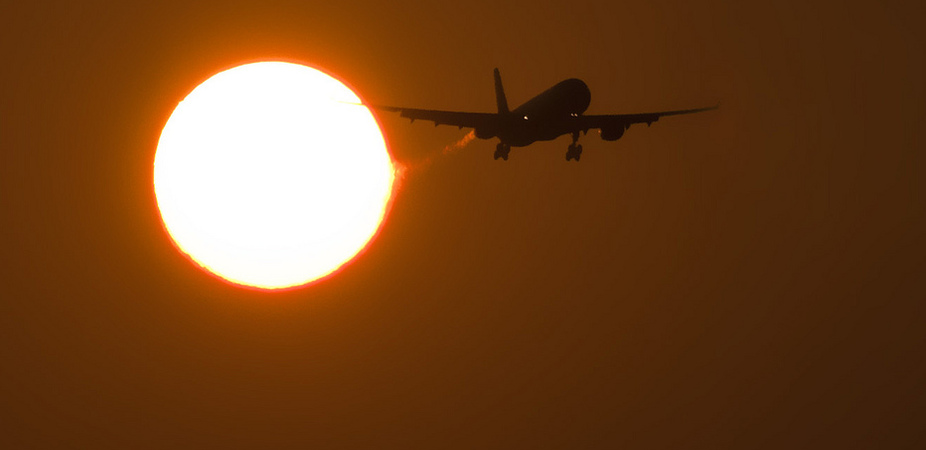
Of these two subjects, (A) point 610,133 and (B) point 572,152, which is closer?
(B) point 572,152

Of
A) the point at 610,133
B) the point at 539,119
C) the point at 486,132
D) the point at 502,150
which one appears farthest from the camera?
the point at 610,133

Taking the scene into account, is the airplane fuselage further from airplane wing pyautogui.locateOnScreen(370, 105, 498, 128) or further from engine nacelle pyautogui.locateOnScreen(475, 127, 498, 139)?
airplane wing pyautogui.locateOnScreen(370, 105, 498, 128)

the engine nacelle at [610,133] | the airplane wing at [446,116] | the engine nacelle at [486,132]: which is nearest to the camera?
the engine nacelle at [486,132]

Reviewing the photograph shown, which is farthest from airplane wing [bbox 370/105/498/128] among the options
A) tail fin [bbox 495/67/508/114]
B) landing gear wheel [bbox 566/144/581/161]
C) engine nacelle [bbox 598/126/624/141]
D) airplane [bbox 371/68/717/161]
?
engine nacelle [bbox 598/126/624/141]

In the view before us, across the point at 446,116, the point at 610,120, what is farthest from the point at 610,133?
the point at 446,116

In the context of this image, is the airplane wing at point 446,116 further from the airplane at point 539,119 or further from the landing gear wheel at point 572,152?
the landing gear wheel at point 572,152

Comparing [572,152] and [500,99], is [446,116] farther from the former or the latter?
[572,152]

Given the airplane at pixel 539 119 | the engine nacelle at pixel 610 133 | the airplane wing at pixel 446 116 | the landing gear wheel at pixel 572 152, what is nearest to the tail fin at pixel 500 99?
the airplane at pixel 539 119

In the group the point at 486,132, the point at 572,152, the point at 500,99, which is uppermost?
the point at 500,99
